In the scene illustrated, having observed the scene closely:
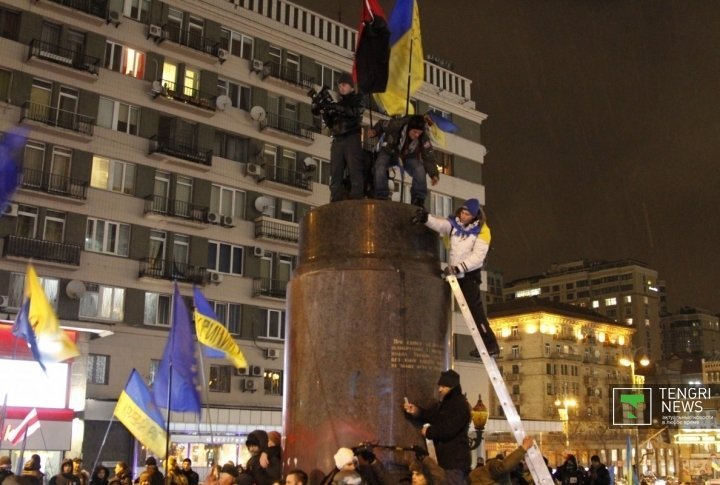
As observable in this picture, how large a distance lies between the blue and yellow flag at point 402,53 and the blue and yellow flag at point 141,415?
21.4 feet

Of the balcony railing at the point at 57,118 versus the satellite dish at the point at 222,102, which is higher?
the satellite dish at the point at 222,102

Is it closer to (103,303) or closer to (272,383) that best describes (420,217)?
(103,303)

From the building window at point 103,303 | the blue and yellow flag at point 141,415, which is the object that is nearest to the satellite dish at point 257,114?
the building window at point 103,303

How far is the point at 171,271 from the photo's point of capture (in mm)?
35375

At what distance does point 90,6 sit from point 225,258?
40.5 feet

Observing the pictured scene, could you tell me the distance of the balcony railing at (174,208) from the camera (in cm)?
3531

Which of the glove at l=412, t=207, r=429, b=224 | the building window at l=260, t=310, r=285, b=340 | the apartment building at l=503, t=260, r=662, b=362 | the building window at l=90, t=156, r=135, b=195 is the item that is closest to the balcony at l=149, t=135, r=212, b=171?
the building window at l=90, t=156, r=135, b=195

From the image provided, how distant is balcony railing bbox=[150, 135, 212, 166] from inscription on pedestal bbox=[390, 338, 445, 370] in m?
28.9

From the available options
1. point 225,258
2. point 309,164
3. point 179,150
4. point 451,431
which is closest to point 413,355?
point 451,431

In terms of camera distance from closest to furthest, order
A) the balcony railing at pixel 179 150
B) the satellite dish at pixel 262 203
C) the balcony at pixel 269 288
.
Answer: the balcony railing at pixel 179 150
the balcony at pixel 269 288
the satellite dish at pixel 262 203

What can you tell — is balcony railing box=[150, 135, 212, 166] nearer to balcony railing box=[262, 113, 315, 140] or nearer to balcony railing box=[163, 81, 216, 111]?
balcony railing box=[163, 81, 216, 111]

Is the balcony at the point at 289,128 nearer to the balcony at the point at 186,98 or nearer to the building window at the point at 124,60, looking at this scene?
the balcony at the point at 186,98

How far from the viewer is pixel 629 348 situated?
109312 millimetres

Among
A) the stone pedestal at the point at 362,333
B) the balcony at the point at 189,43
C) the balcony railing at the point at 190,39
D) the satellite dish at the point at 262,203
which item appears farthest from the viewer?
the satellite dish at the point at 262,203
